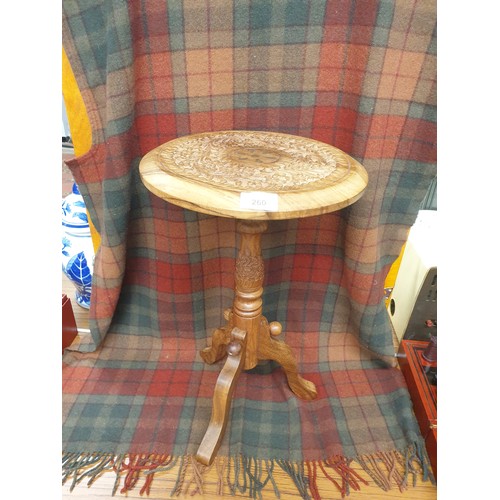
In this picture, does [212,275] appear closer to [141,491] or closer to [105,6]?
[141,491]

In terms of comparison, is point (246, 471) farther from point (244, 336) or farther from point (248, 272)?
point (248, 272)

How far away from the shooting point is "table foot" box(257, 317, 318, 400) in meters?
1.03

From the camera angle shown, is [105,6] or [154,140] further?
[154,140]

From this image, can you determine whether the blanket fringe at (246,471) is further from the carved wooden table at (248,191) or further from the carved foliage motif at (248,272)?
the carved foliage motif at (248,272)

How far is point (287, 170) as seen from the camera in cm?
79

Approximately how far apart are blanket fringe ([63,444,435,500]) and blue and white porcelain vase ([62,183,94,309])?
56cm

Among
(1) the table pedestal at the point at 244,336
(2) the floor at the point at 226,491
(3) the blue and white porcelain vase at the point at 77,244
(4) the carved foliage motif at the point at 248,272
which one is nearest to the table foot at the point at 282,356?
(1) the table pedestal at the point at 244,336

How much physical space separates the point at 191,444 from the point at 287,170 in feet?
2.31

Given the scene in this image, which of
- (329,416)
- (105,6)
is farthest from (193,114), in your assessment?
(329,416)

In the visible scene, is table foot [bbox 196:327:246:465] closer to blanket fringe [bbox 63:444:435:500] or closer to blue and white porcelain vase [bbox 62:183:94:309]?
blanket fringe [bbox 63:444:435:500]

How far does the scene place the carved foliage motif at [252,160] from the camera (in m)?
0.74

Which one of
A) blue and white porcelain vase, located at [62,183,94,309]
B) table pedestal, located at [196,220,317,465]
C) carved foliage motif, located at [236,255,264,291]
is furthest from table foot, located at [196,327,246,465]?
blue and white porcelain vase, located at [62,183,94,309]

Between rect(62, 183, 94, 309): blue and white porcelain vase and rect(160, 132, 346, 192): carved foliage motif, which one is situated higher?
rect(160, 132, 346, 192): carved foliage motif

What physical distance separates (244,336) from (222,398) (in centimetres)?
15
